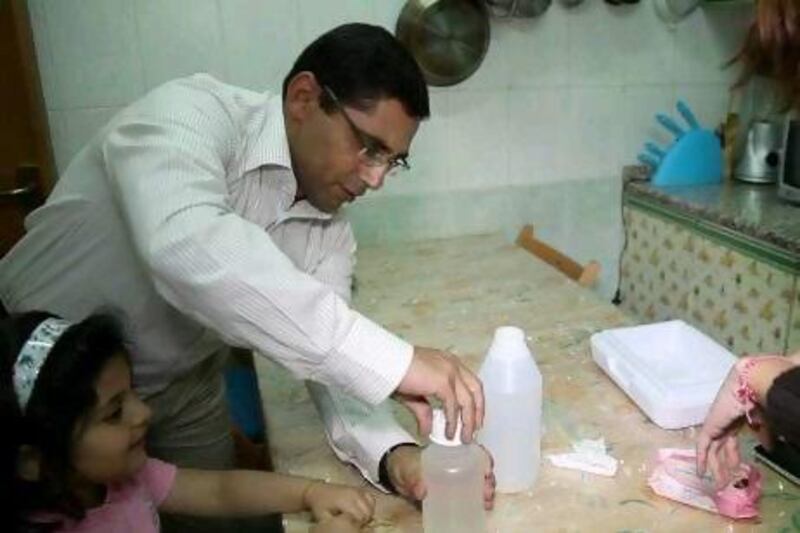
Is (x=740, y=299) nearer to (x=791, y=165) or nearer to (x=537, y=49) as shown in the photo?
(x=791, y=165)

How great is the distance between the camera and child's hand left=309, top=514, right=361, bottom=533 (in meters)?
0.81

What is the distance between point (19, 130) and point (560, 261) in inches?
58.3

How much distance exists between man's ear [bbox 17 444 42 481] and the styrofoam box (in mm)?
876

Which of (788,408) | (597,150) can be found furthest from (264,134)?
(597,150)

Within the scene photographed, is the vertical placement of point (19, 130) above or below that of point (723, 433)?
above

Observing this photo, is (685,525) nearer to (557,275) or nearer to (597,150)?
(557,275)

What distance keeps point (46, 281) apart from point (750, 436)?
115 centimetres

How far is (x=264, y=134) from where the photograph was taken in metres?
1.09

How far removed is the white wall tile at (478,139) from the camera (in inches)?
81.9

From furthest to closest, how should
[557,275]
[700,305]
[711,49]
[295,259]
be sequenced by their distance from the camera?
[711,49] → [700,305] → [557,275] → [295,259]

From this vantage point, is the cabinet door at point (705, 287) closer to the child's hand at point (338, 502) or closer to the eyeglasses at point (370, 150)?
the eyeglasses at point (370, 150)

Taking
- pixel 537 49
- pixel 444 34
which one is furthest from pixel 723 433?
pixel 537 49

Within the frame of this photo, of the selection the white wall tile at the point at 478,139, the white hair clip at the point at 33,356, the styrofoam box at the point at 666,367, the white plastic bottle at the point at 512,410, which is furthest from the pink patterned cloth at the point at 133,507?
the white wall tile at the point at 478,139

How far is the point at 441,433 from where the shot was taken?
2.56 feet
